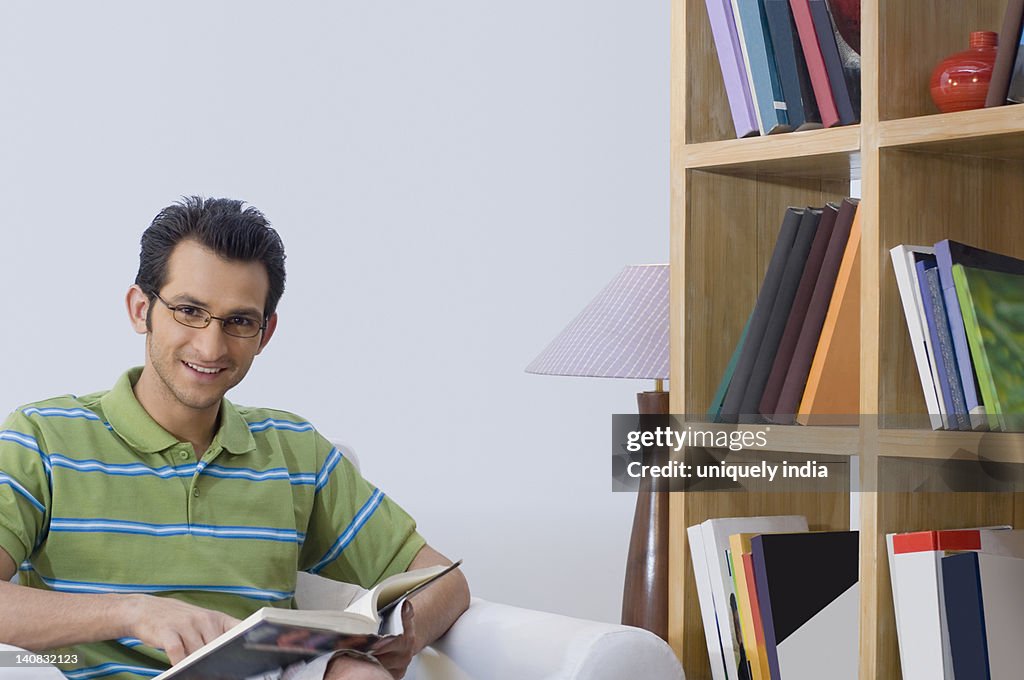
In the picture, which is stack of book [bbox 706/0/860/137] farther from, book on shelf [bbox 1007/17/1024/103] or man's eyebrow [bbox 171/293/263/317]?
man's eyebrow [bbox 171/293/263/317]

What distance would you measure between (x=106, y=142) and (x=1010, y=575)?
192 inches

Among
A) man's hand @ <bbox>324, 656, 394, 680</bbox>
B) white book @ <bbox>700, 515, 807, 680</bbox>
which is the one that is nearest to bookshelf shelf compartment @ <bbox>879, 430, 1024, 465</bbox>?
white book @ <bbox>700, 515, 807, 680</bbox>

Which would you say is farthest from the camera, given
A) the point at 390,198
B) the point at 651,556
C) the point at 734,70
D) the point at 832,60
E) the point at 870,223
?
the point at 390,198

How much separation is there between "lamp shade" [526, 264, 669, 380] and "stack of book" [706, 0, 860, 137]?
0.36 metres

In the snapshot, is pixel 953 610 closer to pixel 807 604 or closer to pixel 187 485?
pixel 807 604

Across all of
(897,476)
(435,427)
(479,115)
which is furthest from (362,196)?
(897,476)

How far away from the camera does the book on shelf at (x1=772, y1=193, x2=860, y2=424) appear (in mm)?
1867

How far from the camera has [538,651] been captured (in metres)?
1.66

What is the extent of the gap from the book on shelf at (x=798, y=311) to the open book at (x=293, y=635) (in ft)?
2.12

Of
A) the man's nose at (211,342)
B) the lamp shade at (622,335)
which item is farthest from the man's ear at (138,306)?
the lamp shade at (622,335)

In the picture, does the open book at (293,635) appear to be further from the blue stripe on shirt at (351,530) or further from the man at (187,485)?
the blue stripe on shirt at (351,530)

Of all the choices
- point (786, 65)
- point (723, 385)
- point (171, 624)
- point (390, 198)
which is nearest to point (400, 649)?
point (171, 624)

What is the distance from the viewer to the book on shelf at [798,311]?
190cm

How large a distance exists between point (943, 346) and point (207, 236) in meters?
1.05
